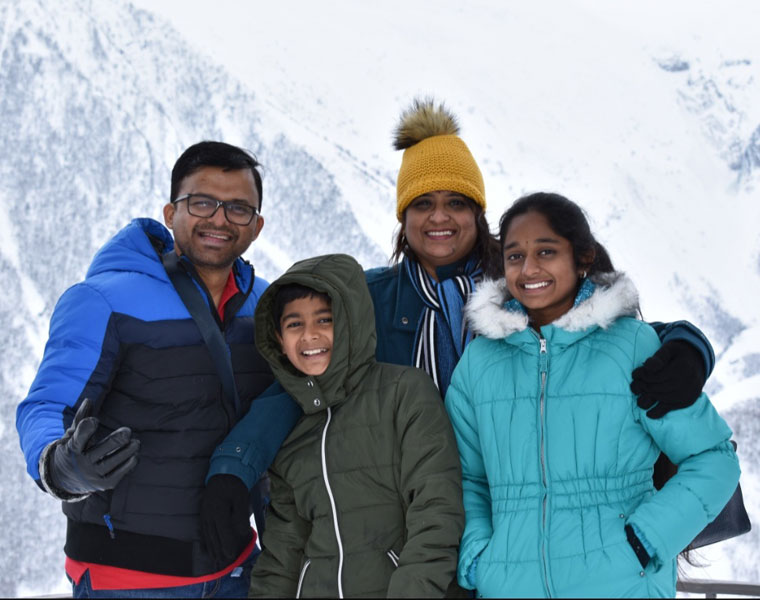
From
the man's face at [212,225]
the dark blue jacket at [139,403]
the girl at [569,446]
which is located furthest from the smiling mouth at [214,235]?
the girl at [569,446]

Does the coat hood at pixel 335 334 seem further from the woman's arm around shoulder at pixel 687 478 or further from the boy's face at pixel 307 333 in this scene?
the woman's arm around shoulder at pixel 687 478

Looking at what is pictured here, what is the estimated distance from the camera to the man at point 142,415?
1247 mm

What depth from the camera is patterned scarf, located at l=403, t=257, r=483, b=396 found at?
4.91 feet

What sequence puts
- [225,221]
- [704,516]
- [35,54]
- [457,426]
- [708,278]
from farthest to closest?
[35,54] → [708,278] → [225,221] → [457,426] → [704,516]

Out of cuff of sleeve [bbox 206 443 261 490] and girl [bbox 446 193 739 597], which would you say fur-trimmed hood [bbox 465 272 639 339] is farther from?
cuff of sleeve [bbox 206 443 261 490]

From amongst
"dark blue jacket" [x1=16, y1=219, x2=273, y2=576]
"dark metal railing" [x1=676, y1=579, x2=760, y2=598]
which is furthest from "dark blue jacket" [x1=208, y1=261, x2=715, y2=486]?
"dark metal railing" [x1=676, y1=579, x2=760, y2=598]

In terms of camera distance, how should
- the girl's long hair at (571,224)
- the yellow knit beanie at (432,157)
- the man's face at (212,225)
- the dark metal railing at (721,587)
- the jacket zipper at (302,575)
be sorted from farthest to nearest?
the dark metal railing at (721,587) → the yellow knit beanie at (432,157) → the man's face at (212,225) → the girl's long hair at (571,224) → the jacket zipper at (302,575)

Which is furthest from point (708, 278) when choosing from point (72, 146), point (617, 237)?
point (72, 146)

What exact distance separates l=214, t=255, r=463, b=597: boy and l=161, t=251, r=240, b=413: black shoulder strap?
0.08 metres

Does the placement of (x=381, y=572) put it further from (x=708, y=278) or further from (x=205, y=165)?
(x=708, y=278)

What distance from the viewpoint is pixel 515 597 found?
3.62 feet

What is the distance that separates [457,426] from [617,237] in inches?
566

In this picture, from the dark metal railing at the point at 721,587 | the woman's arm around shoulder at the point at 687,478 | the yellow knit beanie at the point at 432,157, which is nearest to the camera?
the woman's arm around shoulder at the point at 687,478

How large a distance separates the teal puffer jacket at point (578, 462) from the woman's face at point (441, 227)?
35cm
